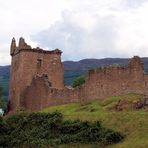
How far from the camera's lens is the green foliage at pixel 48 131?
47.8 metres

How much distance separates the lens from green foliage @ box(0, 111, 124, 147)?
157ft

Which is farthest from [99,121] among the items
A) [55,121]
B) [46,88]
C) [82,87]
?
[46,88]

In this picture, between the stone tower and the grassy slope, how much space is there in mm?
14799

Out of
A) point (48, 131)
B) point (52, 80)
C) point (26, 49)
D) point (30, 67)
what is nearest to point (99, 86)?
point (48, 131)

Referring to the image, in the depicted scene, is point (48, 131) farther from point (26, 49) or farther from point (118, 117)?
point (26, 49)

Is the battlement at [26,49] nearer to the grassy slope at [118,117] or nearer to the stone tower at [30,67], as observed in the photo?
the stone tower at [30,67]

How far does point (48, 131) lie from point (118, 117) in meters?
7.40

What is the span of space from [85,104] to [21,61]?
1808cm

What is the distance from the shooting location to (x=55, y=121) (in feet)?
177

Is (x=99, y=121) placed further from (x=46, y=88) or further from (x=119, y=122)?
(x=46, y=88)

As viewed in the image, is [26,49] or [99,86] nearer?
[99,86]

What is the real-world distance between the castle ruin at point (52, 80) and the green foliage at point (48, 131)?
6932 mm

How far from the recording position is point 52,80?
7706 cm

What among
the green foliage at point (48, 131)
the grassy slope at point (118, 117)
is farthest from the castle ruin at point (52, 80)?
the green foliage at point (48, 131)
